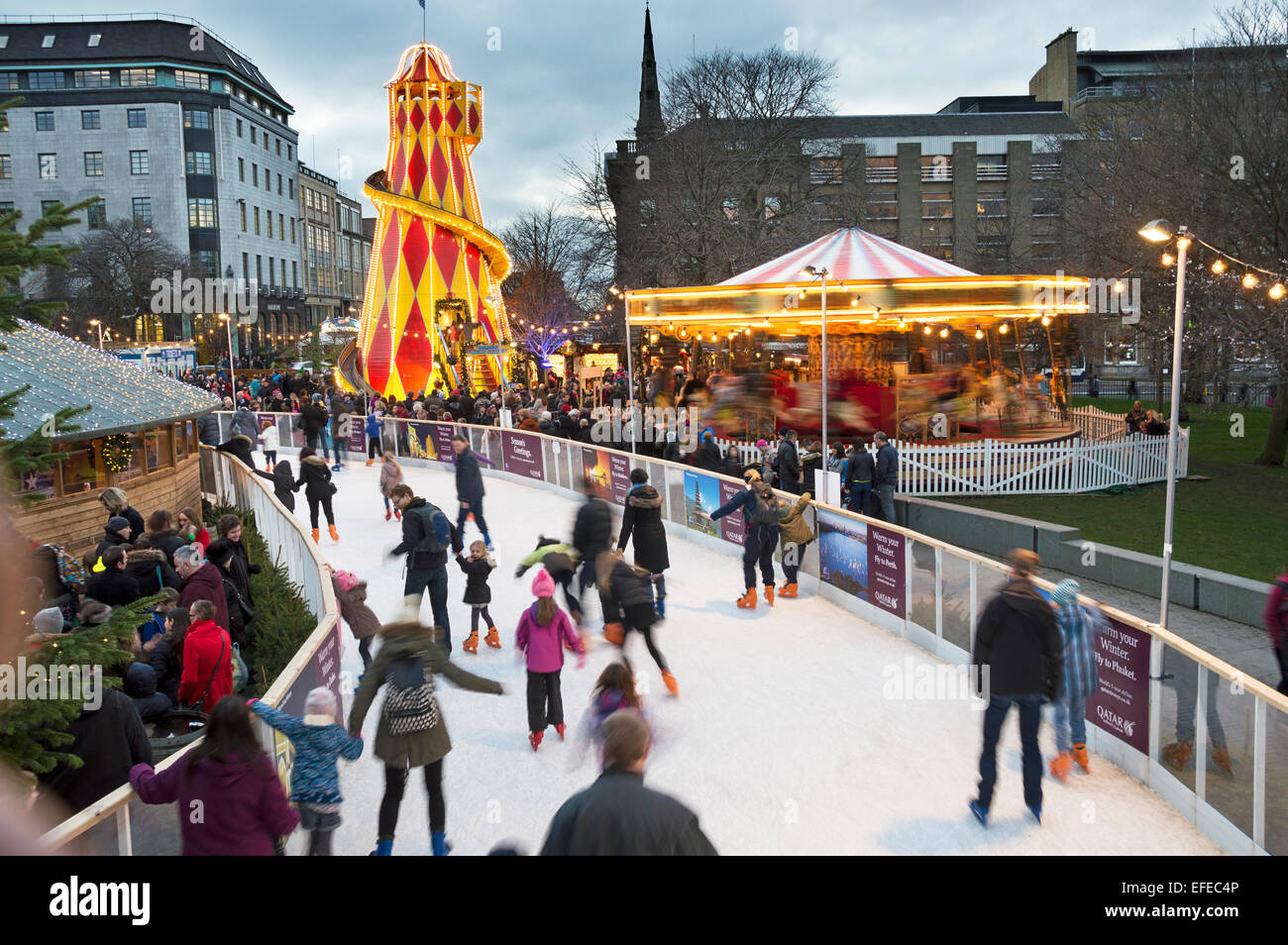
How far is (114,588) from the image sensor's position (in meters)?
7.67

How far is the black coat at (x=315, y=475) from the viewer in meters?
13.0

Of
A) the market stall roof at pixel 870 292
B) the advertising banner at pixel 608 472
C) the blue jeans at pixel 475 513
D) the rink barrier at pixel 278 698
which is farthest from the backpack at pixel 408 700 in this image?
the market stall roof at pixel 870 292

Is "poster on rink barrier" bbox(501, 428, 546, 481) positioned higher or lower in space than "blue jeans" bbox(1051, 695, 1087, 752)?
higher

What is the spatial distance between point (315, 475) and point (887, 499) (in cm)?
790

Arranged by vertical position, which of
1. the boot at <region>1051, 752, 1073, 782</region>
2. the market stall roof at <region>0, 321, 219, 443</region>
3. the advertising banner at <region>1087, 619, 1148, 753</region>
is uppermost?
the market stall roof at <region>0, 321, 219, 443</region>

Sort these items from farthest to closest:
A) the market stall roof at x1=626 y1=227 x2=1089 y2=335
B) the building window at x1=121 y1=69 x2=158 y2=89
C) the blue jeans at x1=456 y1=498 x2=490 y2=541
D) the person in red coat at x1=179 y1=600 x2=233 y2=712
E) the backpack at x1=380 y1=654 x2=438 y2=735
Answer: the building window at x1=121 y1=69 x2=158 y2=89
the market stall roof at x1=626 y1=227 x2=1089 y2=335
the blue jeans at x1=456 y1=498 x2=490 y2=541
the person in red coat at x1=179 y1=600 x2=233 y2=712
the backpack at x1=380 y1=654 x2=438 y2=735

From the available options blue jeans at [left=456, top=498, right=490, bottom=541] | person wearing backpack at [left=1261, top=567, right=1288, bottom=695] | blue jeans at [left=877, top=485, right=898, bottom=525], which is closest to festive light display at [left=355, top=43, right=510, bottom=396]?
blue jeans at [left=877, top=485, right=898, bottom=525]

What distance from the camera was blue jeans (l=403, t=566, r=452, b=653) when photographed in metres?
8.26

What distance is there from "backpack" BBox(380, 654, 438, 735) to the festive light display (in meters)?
25.5

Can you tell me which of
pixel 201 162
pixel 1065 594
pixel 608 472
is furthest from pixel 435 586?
pixel 201 162

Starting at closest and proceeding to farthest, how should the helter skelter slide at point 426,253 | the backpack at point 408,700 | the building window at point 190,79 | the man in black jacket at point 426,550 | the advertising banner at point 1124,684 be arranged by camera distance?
the backpack at point 408,700, the advertising banner at point 1124,684, the man in black jacket at point 426,550, the helter skelter slide at point 426,253, the building window at point 190,79

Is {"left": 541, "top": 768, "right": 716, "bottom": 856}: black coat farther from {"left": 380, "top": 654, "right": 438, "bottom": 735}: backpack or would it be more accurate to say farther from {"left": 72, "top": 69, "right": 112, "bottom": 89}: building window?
{"left": 72, "top": 69, "right": 112, "bottom": 89}: building window

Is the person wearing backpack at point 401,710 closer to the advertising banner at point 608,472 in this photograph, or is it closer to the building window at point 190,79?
the advertising banner at point 608,472

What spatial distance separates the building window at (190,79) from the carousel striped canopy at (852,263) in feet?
162
